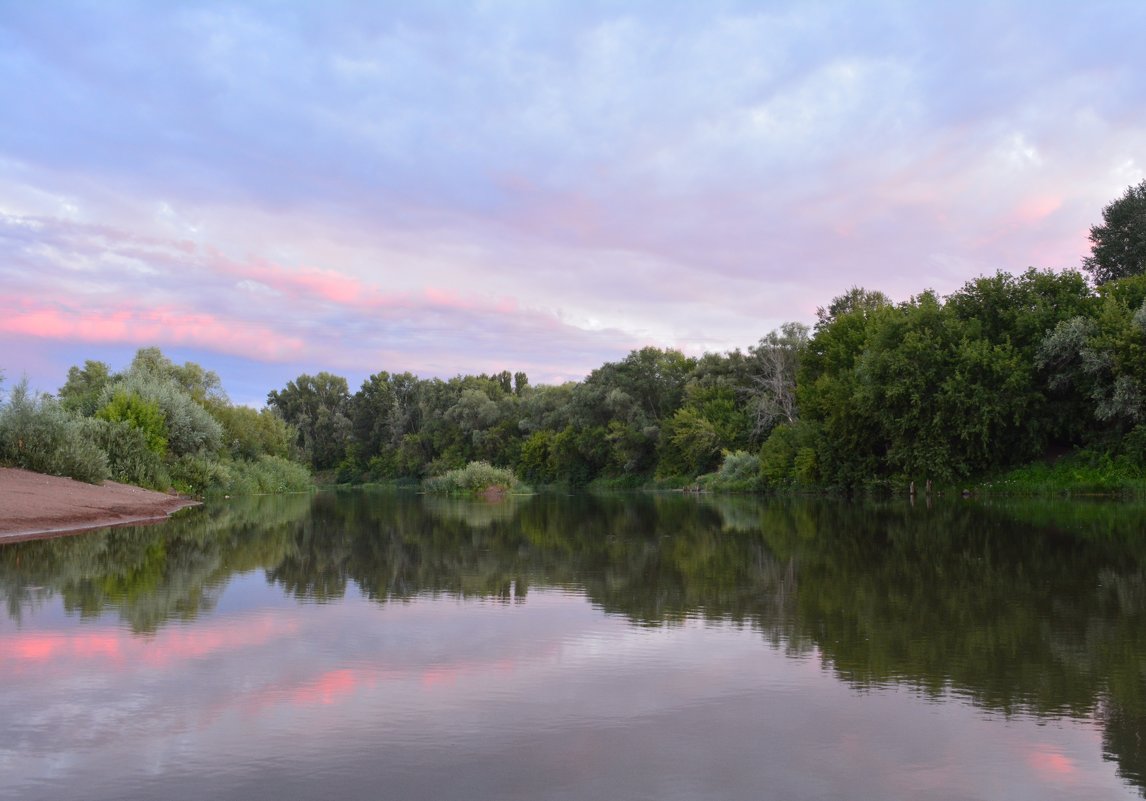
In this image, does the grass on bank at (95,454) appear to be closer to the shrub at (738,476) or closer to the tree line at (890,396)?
the shrub at (738,476)

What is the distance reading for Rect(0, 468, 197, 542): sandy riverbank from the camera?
19625 millimetres

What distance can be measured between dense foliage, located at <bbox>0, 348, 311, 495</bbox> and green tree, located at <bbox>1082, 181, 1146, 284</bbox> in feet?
176

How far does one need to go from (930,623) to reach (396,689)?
5536 millimetres

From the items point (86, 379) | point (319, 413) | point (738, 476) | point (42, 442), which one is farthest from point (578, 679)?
point (319, 413)

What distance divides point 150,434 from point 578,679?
34.8 m

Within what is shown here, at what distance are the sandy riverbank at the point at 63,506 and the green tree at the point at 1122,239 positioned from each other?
53670 millimetres

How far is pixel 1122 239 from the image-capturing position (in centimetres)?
5244

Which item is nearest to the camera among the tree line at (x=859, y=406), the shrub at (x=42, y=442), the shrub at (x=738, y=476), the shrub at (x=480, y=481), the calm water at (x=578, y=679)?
the calm water at (x=578, y=679)

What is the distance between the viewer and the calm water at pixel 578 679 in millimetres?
4711

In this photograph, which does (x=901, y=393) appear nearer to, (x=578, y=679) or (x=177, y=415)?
(x=177, y=415)

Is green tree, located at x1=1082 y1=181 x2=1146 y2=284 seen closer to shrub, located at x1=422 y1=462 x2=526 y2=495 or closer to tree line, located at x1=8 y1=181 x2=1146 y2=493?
tree line, located at x1=8 y1=181 x2=1146 y2=493

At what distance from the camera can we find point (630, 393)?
2963 inches

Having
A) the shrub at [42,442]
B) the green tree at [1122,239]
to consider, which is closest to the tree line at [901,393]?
the green tree at [1122,239]

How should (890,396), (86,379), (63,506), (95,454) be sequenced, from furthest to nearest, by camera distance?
(86,379) < (890,396) < (95,454) < (63,506)
